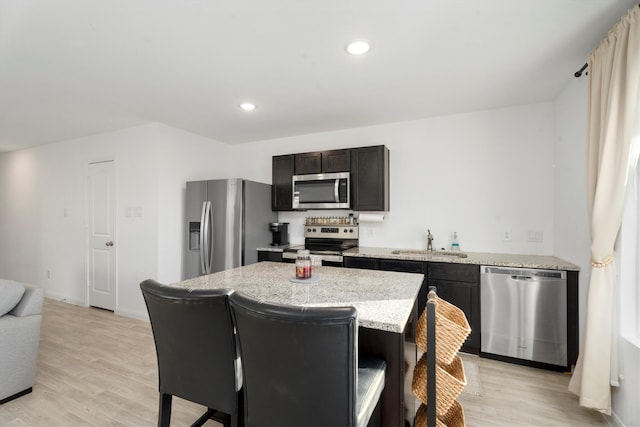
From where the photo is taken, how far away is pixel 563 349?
2490 mm

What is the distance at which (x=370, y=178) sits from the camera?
3.58 metres

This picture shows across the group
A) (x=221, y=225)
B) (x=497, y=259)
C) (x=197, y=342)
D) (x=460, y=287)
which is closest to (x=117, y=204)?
(x=221, y=225)

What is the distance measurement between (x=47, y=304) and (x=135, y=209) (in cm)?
226

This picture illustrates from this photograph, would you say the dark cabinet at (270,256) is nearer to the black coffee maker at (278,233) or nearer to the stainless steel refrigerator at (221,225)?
the stainless steel refrigerator at (221,225)

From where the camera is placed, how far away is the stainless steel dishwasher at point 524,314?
8.21 ft

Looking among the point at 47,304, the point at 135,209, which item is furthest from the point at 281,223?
the point at 47,304

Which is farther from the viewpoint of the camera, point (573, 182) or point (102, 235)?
point (102, 235)

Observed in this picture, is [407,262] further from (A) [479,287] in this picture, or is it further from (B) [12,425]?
(B) [12,425]

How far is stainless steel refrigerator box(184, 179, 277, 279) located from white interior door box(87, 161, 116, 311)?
1164 mm

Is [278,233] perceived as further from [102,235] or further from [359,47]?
[359,47]

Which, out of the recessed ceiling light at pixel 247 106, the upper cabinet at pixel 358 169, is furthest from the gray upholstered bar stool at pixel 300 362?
the upper cabinet at pixel 358 169

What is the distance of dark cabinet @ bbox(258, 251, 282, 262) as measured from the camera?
3.74 m

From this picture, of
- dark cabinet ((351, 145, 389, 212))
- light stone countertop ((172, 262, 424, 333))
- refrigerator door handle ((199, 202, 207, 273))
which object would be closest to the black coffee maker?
refrigerator door handle ((199, 202, 207, 273))

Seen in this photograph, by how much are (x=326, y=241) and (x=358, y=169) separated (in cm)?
107
